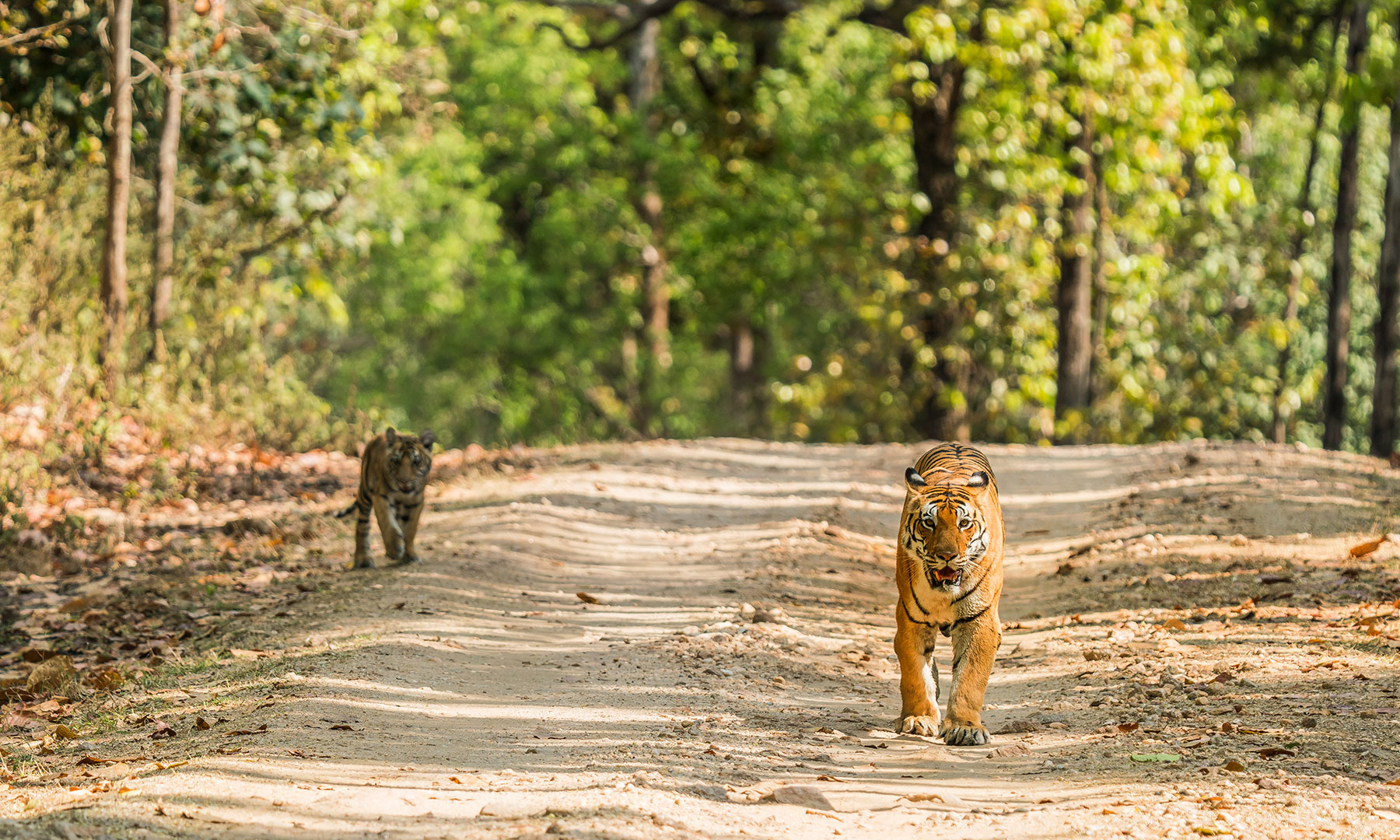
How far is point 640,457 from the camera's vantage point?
574 inches

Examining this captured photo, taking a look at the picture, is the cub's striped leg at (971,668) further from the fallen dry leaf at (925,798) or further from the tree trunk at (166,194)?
the tree trunk at (166,194)

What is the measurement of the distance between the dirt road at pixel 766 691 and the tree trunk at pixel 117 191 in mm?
3864

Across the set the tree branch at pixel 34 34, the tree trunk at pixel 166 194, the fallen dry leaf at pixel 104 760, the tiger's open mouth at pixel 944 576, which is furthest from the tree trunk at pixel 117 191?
the tiger's open mouth at pixel 944 576

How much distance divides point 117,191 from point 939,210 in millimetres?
12053

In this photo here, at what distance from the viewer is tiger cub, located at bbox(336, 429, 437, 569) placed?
8.98 m

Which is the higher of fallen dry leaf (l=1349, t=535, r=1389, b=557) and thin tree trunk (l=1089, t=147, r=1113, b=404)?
thin tree trunk (l=1089, t=147, r=1113, b=404)

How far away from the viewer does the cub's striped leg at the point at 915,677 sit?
5910mm

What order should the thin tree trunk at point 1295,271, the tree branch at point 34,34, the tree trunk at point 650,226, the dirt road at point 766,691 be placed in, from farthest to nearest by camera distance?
the tree trunk at point 650,226 < the thin tree trunk at point 1295,271 < the tree branch at point 34,34 < the dirt road at point 766,691

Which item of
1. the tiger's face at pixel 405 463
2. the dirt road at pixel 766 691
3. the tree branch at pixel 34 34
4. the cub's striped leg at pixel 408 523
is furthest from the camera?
the tree branch at pixel 34 34

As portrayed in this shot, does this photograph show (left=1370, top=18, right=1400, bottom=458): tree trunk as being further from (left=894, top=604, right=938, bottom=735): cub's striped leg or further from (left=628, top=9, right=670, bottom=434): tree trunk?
(left=894, top=604, right=938, bottom=735): cub's striped leg

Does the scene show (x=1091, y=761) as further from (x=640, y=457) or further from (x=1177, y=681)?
(x=640, y=457)

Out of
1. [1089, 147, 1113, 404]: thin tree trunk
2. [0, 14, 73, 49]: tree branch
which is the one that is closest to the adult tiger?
[0, 14, 73, 49]: tree branch

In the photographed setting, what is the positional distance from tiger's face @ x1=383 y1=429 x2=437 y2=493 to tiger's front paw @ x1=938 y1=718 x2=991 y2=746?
4402mm

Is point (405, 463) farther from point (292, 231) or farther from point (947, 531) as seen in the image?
point (292, 231)
